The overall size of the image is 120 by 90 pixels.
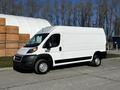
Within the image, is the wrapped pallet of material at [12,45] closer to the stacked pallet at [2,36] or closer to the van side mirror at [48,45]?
the stacked pallet at [2,36]

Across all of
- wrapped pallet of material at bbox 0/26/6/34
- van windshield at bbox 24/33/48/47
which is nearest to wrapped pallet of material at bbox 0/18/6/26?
wrapped pallet of material at bbox 0/26/6/34

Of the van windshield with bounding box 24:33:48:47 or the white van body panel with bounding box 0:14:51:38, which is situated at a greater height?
the white van body panel with bounding box 0:14:51:38

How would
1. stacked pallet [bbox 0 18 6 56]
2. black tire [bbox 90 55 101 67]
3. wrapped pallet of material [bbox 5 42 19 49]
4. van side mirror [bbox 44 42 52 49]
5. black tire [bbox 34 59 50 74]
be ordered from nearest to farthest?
black tire [bbox 34 59 50 74] → van side mirror [bbox 44 42 52 49] → black tire [bbox 90 55 101 67] → stacked pallet [bbox 0 18 6 56] → wrapped pallet of material [bbox 5 42 19 49]

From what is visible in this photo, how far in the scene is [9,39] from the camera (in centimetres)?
2309

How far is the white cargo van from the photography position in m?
12.6

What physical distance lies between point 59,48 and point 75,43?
1.37 meters

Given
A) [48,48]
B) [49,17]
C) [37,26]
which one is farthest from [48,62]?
[49,17]

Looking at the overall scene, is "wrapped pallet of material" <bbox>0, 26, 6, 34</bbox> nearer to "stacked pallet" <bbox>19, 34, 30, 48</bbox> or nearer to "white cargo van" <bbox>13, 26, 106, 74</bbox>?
"stacked pallet" <bbox>19, 34, 30, 48</bbox>

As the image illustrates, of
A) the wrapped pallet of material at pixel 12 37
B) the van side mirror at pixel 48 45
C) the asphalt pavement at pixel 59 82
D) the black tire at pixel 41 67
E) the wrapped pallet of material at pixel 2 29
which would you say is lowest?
the asphalt pavement at pixel 59 82

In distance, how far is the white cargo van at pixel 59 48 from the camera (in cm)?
1260

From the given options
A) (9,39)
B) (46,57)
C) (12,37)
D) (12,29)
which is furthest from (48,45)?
(12,29)

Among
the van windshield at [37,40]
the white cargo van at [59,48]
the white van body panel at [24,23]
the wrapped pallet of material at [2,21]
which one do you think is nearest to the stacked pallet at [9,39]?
the wrapped pallet of material at [2,21]

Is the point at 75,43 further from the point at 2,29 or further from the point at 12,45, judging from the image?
the point at 12,45

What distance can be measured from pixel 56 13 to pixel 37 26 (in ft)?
116
